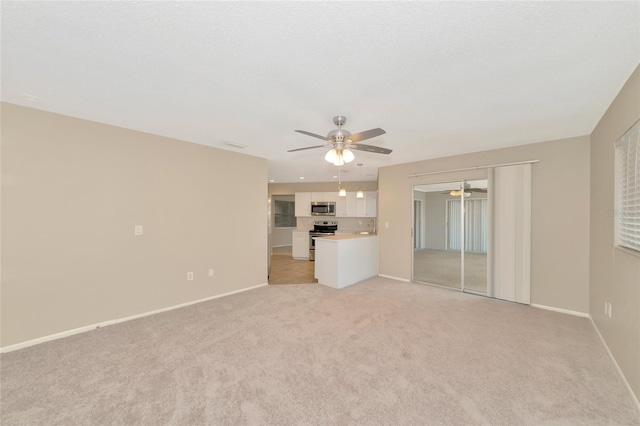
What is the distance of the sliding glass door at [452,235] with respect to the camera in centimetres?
477

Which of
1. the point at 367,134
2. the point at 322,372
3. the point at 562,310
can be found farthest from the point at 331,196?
the point at 322,372

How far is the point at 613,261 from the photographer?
248cm

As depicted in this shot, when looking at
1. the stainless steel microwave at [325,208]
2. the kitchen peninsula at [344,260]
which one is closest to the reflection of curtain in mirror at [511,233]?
the kitchen peninsula at [344,260]

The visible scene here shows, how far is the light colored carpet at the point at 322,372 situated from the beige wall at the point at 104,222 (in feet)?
1.32

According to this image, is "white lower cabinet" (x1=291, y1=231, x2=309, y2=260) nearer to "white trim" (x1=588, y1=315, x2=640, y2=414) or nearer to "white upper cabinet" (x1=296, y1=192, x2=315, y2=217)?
"white upper cabinet" (x1=296, y1=192, x2=315, y2=217)

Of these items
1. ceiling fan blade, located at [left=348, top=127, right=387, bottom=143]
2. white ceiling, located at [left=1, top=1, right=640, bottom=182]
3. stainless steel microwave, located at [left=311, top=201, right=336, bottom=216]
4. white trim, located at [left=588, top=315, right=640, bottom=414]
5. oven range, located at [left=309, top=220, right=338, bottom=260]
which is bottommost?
white trim, located at [left=588, top=315, right=640, bottom=414]

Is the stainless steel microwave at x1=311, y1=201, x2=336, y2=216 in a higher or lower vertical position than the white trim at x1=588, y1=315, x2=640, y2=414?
higher

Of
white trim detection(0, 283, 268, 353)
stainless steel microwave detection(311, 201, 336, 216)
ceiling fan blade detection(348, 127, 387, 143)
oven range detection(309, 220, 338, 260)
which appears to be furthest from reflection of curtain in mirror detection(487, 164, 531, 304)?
white trim detection(0, 283, 268, 353)

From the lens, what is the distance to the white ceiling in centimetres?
141

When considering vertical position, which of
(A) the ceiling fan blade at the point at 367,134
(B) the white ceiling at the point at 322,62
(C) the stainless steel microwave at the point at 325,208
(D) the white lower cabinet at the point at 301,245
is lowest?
(D) the white lower cabinet at the point at 301,245

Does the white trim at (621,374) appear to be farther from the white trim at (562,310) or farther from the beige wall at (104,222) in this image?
the beige wall at (104,222)

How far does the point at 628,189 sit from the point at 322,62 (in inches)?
113

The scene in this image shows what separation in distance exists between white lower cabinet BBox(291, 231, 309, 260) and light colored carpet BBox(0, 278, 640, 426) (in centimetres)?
465

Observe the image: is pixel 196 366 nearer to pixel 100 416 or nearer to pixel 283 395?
pixel 100 416
